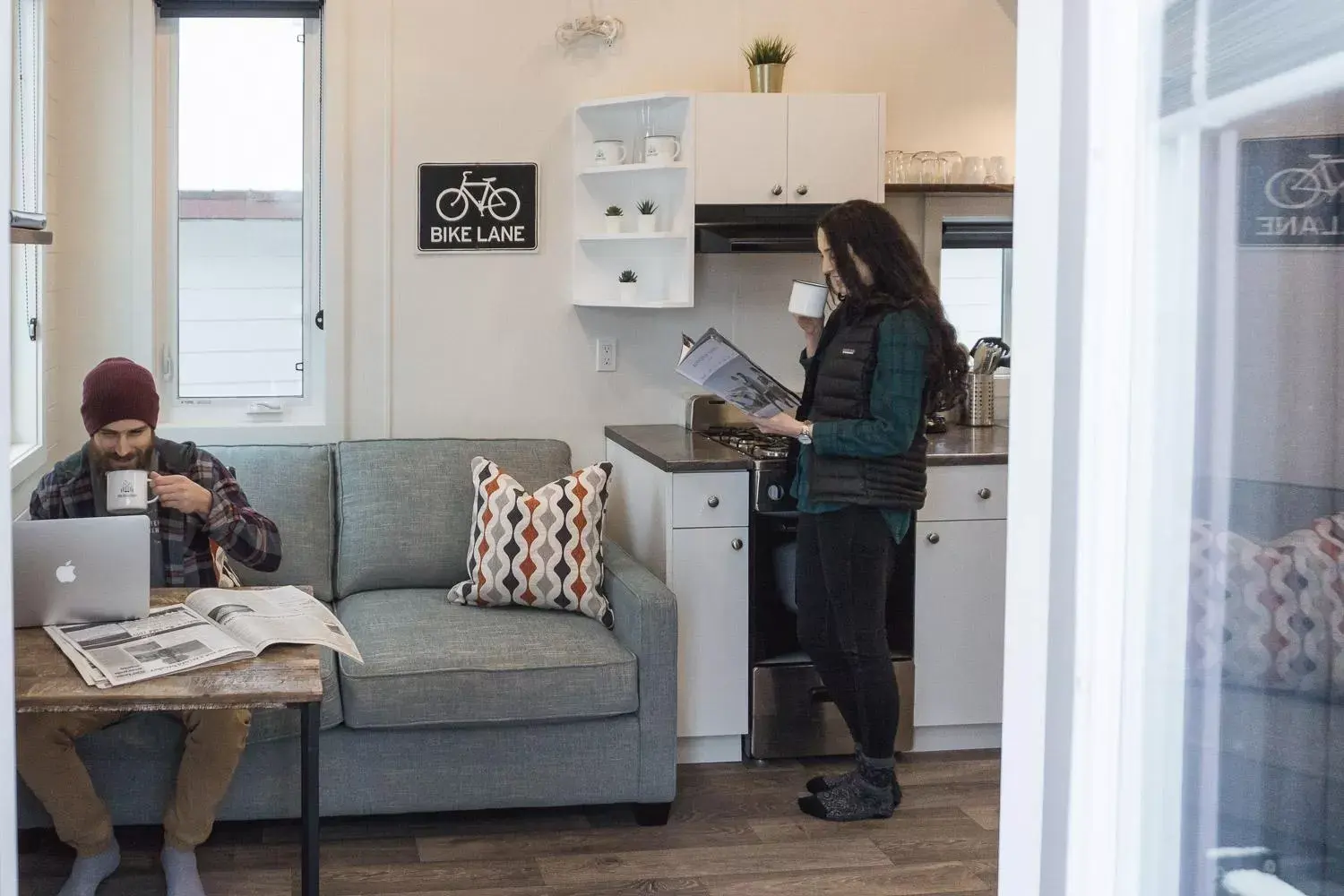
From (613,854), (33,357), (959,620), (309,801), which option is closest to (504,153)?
(33,357)

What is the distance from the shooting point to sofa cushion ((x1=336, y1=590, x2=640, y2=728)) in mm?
3188

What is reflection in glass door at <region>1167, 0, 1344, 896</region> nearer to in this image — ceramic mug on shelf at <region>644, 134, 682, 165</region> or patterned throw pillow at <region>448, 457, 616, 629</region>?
patterned throw pillow at <region>448, 457, 616, 629</region>

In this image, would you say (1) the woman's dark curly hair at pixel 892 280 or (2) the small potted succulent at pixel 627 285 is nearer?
(1) the woman's dark curly hair at pixel 892 280

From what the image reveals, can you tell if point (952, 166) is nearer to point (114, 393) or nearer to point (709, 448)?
point (709, 448)

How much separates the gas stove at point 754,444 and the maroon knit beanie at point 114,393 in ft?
5.15

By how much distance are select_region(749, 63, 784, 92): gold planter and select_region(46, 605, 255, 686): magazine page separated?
97.8 inches

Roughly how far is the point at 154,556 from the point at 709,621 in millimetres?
1478

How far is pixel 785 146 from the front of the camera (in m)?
4.07

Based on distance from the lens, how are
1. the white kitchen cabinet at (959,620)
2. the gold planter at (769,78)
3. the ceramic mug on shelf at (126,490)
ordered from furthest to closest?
the gold planter at (769,78), the white kitchen cabinet at (959,620), the ceramic mug on shelf at (126,490)

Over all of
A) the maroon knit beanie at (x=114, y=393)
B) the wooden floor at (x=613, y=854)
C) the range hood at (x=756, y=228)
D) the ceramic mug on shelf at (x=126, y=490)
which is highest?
the range hood at (x=756, y=228)

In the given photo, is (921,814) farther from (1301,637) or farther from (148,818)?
(1301,637)

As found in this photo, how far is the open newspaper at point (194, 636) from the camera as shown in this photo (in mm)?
2100

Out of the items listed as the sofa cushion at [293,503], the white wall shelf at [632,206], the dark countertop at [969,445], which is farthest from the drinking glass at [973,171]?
the sofa cushion at [293,503]

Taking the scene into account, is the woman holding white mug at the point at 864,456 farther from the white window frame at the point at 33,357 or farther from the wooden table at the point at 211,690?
the white window frame at the point at 33,357
